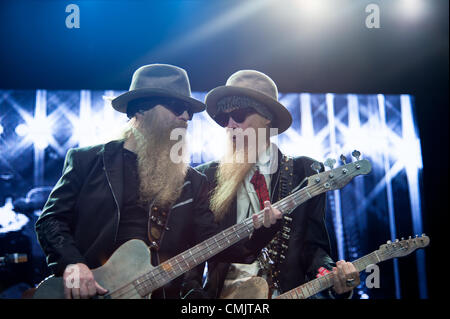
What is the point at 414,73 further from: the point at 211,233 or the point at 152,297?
the point at 152,297

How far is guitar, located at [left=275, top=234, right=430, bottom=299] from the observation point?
91.7 inches

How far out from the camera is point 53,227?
205 cm

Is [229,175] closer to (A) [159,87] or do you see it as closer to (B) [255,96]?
(B) [255,96]

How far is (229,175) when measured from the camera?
2.60 m

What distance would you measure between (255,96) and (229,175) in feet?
1.82

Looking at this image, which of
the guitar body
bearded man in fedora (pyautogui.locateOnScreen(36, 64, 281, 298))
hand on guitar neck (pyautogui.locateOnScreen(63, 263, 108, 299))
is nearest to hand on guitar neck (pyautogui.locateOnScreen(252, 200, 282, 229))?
bearded man in fedora (pyautogui.locateOnScreen(36, 64, 281, 298))

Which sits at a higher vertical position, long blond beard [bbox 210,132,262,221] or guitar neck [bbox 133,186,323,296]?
long blond beard [bbox 210,132,262,221]

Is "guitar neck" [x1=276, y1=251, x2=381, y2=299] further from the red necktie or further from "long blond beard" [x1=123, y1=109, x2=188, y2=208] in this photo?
"long blond beard" [x1=123, y1=109, x2=188, y2=208]

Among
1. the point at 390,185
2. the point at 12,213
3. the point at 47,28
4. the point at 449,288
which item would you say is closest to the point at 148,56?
the point at 47,28

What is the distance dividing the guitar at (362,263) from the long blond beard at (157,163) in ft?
2.98

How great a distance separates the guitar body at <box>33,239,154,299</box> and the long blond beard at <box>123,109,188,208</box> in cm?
32

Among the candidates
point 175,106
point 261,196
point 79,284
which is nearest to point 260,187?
point 261,196

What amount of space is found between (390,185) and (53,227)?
267cm

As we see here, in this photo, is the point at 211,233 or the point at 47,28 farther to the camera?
the point at 47,28
